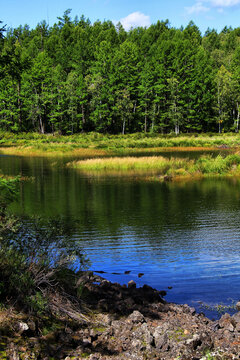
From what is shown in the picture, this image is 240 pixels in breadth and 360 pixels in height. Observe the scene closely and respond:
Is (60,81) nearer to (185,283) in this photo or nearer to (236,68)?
(236,68)

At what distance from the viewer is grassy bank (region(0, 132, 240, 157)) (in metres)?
68.2

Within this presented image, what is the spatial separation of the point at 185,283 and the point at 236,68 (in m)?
105

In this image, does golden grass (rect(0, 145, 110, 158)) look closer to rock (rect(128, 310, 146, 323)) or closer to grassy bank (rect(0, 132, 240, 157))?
grassy bank (rect(0, 132, 240, 157))

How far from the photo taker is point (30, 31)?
6309 inches

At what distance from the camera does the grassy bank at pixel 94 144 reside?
68250 millimetres

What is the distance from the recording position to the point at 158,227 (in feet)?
59.4

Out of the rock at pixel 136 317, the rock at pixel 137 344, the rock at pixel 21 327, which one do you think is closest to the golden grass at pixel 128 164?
the rock at pixel 136 317

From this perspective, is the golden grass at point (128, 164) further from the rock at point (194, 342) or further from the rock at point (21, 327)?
the rock at point (21, 327)

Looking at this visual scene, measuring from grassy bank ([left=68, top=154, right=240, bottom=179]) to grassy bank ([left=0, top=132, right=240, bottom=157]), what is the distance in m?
16.9

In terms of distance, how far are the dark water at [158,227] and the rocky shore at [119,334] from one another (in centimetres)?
144

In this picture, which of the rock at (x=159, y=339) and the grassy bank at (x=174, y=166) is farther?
the grassy bank at (x=174, y=166)

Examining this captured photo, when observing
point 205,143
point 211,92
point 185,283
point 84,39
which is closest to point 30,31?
point 84,39

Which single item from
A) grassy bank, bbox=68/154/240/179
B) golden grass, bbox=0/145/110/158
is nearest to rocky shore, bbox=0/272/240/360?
grassy bank, bbox=68/154/240/179

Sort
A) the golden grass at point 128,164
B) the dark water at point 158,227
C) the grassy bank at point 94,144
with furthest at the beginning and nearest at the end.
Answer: the grassy bank at point 94,144, the golden grass at point 128,164, the dark water at point 158,227
